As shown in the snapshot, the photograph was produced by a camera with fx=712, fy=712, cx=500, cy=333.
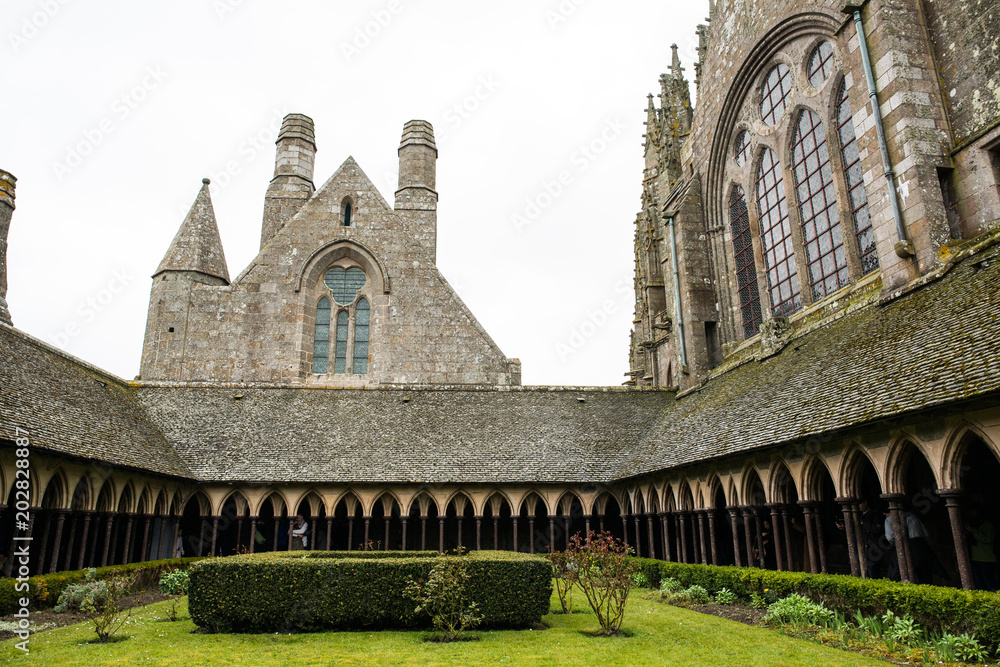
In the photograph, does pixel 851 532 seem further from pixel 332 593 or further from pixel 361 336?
pixel 361 336

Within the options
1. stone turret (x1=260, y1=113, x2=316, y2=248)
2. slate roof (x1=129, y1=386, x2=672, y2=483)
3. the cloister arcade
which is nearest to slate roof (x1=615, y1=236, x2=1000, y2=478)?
the cloister arcade

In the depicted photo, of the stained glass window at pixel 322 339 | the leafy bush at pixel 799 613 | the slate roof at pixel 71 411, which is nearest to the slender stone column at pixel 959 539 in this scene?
the leafy bush at pixel 799 613

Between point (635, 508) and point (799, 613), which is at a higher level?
point (635, 508)

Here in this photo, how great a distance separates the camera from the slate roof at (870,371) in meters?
9.96

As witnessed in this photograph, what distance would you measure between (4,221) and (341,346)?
1285cm

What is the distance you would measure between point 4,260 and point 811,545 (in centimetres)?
2123

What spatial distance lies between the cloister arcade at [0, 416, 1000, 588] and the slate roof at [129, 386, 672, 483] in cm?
56

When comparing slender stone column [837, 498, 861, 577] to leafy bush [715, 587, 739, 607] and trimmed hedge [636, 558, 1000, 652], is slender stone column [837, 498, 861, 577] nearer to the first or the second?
trimmed hedge [636, 558, 1000, 652]

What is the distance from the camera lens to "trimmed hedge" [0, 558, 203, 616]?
12.4 metres

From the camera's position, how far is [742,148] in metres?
23.2

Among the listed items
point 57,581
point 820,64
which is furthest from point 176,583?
point 820,64

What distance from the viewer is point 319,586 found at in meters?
11.2

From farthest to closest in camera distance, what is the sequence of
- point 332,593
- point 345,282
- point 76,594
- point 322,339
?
point 345,282
point 322,339
point 76,594
point 332,593

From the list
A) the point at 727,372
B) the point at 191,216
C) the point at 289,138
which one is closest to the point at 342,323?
the point at 191,216
